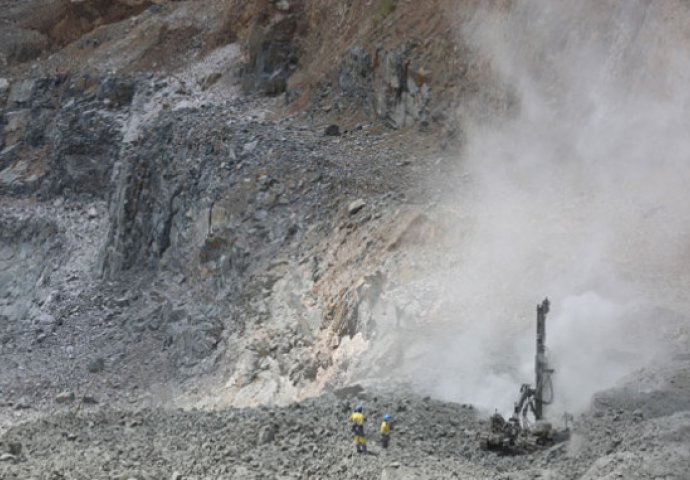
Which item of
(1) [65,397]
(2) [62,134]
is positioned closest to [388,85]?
(1) [65,397]

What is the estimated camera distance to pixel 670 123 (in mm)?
20344

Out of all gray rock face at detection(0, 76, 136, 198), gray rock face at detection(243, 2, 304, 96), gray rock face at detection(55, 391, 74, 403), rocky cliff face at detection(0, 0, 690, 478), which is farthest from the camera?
gray rock face at detection(0, 76, 136, 198)

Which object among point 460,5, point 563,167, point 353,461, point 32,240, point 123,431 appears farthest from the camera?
point 32,240

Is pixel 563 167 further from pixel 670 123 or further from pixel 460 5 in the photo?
pixel 460 5

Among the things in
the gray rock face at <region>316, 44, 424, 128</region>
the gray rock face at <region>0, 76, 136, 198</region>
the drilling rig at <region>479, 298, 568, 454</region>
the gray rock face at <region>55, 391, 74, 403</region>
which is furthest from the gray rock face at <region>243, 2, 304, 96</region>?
the drilling rig at <region>479, 298, 568, 454</region>

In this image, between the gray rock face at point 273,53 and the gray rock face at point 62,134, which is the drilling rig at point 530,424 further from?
the gray rock face at point 62,134

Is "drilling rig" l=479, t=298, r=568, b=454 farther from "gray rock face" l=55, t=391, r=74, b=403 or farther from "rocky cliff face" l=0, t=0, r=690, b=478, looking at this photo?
"gray rock face" l=55, t=391, r=74, b=403

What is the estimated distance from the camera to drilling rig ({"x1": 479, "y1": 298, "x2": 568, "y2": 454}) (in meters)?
13.0

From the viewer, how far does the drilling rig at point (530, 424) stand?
13031 millimetres

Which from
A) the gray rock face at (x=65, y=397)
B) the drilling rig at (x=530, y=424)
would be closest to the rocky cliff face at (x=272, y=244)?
the gray rock face at (x=65, y=397)

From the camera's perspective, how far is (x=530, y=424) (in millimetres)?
13477

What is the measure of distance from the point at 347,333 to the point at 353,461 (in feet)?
21.8

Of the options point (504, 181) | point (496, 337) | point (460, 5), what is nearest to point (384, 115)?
point (460, 5)

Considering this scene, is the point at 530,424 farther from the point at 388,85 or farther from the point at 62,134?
the point at 62,134
